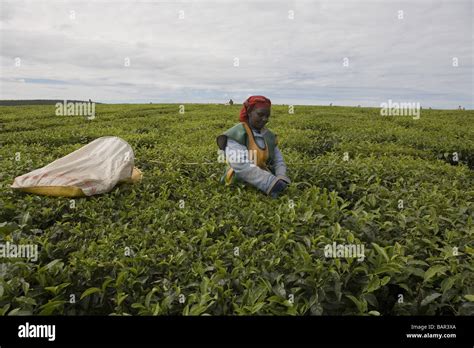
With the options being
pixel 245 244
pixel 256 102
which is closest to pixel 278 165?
pixel 256 102

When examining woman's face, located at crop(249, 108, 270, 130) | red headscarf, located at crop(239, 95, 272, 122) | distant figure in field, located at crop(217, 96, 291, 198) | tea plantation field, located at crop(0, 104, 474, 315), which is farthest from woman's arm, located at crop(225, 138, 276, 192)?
red headscarf, located at crop(239, 95, 272, 122)

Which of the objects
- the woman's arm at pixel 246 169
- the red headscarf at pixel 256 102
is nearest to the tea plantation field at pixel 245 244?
the woman's arm at pixel 246 169

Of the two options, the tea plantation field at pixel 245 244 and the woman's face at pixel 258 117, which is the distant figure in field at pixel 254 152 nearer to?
the woman's face at pixel 258 117

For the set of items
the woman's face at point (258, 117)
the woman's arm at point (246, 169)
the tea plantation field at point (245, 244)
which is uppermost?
the woman's face at point (258, 117)

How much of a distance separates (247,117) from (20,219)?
109 inches

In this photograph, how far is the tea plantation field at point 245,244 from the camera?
101 inches

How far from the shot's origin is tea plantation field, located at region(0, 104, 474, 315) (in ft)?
8.39

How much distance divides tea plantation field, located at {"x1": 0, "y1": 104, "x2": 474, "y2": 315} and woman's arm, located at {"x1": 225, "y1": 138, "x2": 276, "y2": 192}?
165 mm

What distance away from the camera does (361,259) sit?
2.89m

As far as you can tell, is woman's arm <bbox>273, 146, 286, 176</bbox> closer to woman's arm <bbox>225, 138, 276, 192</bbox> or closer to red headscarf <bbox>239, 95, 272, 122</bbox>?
woman's arm <bbox>225, 138, 276, 192</bbox>

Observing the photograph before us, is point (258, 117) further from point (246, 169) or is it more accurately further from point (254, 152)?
point (246, 169)

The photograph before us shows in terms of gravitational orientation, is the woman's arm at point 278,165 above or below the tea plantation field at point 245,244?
above

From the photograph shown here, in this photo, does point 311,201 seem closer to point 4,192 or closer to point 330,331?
Result: point 330,331

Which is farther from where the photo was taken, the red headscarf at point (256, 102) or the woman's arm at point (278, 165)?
the woman's arm at point (278, 165)
